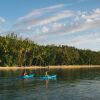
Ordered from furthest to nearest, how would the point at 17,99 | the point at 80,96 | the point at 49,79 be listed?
the point at 49,79, the point at 80,96, the point at 17,99

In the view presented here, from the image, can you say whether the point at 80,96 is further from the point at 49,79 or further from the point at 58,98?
the point at 49,79

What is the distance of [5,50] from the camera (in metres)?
185

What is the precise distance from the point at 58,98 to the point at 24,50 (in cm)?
14001

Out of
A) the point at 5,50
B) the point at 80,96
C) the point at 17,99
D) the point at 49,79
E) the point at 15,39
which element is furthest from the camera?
the point at 15,39

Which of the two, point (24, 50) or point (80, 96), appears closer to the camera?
point (80, 96)

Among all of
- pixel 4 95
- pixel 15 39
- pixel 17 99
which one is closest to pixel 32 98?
pixel 17 99

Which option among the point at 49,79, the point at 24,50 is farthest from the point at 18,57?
the point at 49,79

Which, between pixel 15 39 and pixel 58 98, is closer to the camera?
pixel 58 98

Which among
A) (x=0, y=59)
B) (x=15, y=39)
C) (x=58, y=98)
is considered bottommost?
(x=58, y=98)

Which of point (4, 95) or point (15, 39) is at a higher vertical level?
point (15, 39)

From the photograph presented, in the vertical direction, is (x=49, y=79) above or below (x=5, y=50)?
below

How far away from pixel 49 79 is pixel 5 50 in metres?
90.4

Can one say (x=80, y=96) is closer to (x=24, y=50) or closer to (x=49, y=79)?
(x=49, y=79)

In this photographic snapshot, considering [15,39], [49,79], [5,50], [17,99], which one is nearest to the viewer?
[17,99]
